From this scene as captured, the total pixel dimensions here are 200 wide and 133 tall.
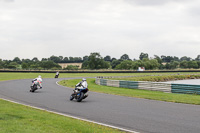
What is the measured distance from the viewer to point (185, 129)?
25.7ft

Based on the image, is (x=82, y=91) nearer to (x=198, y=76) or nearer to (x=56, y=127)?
(x=56, y=127)

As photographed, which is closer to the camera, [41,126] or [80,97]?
[41,126]

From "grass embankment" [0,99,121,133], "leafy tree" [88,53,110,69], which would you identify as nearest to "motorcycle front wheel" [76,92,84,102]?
"grass embankment" [0,99,121,133]

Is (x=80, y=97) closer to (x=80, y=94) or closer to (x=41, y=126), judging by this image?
(x=80, y=94)

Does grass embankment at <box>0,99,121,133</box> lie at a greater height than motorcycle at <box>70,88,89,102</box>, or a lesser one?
lesser

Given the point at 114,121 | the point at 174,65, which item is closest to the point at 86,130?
the point at 114,121

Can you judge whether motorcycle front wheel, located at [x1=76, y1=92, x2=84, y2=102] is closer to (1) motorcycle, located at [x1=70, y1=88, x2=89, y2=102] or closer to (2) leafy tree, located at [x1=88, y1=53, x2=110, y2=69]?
(1) motorcycle, located at [x1=70, y1=88, x2=89, y2=102]

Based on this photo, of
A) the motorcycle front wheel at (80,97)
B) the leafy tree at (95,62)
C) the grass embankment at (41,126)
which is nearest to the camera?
the grass embankment at (41,126)

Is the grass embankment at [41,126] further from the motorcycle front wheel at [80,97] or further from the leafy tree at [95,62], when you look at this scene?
the leafy tree at [95,62]

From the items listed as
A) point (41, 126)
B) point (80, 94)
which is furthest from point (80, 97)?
point (41, 126)

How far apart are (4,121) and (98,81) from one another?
24630mm

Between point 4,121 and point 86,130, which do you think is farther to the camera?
point 4,121

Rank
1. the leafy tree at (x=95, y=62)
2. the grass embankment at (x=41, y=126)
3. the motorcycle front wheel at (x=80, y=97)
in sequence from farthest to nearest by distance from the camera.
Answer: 1. the leafy tree at (x=95, y=62)
2. the motorcycle front wheel at (x=80, y=97)
3. the grass embankment at (x=41, y=126)

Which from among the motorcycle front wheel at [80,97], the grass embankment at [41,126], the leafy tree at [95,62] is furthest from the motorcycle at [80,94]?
the leafy tree at [95,62]
